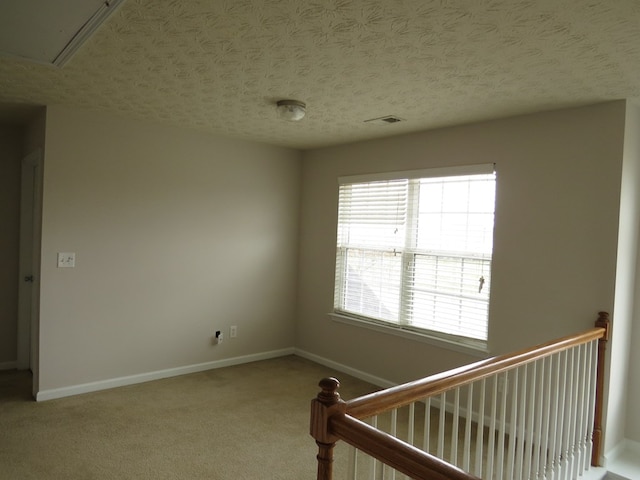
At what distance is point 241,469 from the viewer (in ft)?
8.72

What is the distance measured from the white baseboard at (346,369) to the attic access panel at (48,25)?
352 centimetres

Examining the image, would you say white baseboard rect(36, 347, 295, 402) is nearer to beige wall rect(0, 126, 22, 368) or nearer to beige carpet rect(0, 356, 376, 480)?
beige carpet rect(0, 356, 376, 480)

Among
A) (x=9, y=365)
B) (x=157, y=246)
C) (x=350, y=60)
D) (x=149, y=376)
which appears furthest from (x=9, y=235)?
(x=350, y=60)

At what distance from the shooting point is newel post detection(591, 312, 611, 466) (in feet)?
8.92

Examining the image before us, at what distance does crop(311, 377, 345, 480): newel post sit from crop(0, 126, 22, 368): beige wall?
4.21 meters

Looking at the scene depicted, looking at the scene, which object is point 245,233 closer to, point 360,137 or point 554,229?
point 360,137

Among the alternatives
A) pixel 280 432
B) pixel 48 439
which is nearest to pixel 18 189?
→ pixel 48 439

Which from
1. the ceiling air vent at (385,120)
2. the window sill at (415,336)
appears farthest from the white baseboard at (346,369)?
the ceiling air vent at (385,120)

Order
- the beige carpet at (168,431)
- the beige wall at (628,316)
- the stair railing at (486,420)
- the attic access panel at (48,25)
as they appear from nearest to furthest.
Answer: the stair railing at (486,420), the attic access panel at (48,25), the beige carpet at (168,431), the beige wall at (628,316)

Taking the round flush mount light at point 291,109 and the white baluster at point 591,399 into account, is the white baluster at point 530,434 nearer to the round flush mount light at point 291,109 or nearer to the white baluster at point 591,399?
the white baluster at point 591,399

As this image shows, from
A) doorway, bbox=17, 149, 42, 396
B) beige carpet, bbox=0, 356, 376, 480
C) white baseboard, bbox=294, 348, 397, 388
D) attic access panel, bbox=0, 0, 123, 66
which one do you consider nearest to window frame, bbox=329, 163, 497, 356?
white baseboard, bbox=294, 348, 397, 388

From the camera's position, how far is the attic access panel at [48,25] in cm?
177

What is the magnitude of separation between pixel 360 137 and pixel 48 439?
3453 mm

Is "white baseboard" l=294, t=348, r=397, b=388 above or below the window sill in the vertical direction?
below
